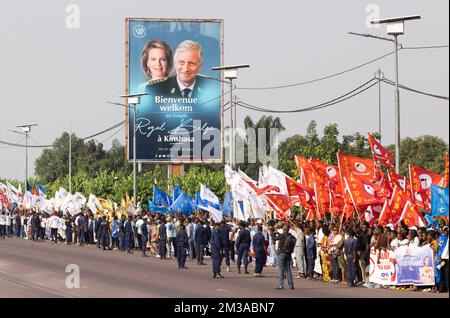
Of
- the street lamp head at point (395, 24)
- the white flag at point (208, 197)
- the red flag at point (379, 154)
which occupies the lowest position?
the white flag at point (208, 197)

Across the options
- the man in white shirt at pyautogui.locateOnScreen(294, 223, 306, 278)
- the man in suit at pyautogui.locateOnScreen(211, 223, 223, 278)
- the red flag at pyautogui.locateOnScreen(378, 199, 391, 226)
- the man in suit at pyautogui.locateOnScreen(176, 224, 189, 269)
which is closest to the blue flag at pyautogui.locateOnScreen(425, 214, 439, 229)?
the red flag at pyautogui.locateOnScreen(378, 199, 391, 226)

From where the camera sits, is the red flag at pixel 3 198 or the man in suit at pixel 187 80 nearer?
the man in suit at pixel 187 80

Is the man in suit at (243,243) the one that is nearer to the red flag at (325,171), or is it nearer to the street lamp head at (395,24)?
the red flag at (325,171)

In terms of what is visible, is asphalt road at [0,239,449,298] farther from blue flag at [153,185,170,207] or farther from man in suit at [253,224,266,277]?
blue flag at [153,185,170,207]

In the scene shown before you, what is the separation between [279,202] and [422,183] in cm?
606

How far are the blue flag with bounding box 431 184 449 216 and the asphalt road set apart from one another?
5.65ft

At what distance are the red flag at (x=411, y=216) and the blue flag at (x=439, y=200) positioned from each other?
1.92 metres

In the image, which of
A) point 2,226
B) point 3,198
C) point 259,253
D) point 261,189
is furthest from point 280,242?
point 3,198

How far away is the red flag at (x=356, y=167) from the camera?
29.2 meters

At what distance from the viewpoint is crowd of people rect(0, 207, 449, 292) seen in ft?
83.9

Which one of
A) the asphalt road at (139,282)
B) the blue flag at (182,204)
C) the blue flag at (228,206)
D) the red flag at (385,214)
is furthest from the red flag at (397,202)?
the blue flag at (182,204)

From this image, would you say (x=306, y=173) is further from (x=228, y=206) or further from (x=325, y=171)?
(x=228, y=206)

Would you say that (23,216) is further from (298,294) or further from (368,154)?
(298,294)
